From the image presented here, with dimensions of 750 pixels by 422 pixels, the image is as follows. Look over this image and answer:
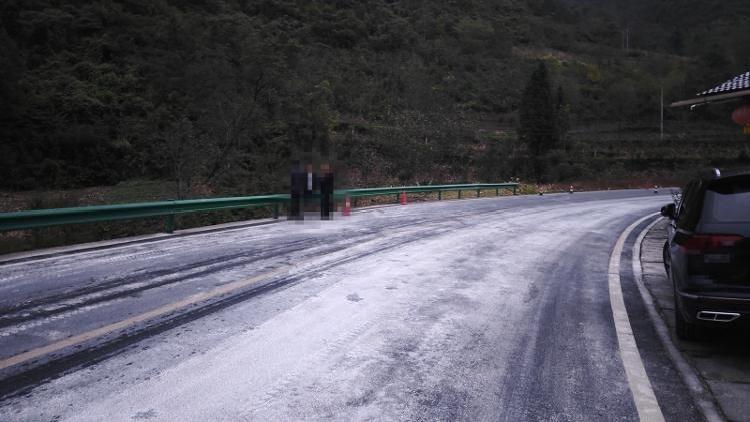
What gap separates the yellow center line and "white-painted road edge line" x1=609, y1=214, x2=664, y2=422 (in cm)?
424

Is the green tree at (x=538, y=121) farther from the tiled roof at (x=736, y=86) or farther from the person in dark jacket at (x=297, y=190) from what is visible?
the tiled roof at (x=736, y=86)

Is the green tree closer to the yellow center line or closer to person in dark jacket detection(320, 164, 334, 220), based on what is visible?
person in dark jacket detection(320, 164, 334, 220)

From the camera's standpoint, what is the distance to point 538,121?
5000cm

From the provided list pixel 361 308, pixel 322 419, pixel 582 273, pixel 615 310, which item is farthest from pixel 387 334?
pixel 582 273

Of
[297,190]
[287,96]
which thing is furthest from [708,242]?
[287,96]

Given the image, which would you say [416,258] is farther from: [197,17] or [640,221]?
[197,17]

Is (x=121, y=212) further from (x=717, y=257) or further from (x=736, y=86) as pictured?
(x=736, y=86)

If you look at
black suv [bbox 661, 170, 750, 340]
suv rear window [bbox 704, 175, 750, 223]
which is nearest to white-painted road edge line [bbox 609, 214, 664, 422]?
black suv [bbox 661, 170, 750, 340]

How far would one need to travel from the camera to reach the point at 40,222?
8.19m

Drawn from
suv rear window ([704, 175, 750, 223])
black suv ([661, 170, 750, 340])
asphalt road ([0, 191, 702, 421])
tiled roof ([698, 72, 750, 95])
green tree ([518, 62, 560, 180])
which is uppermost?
green tree ([518, 62, 560, 180])

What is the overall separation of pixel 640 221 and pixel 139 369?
16090 millimetres

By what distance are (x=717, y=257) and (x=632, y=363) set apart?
1145 mm

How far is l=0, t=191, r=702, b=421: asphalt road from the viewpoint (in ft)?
10.6

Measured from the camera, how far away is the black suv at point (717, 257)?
396cm
